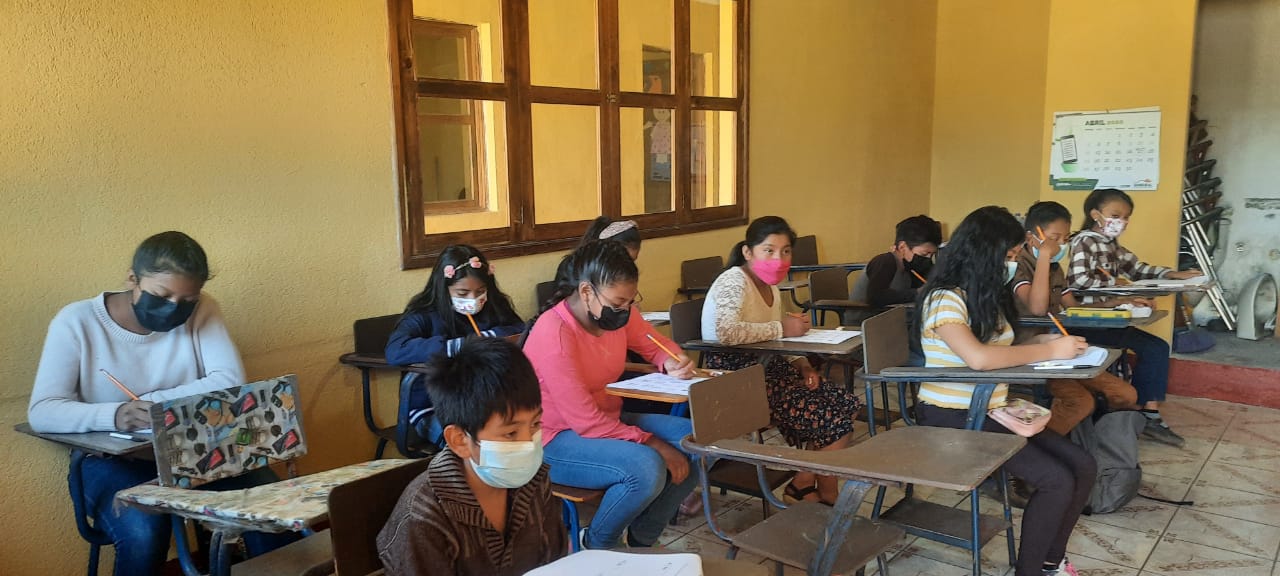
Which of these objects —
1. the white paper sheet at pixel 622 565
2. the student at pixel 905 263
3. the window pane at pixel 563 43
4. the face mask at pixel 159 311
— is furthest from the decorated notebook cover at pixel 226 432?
the student at pixel 905 263

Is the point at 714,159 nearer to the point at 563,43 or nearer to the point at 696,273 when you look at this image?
the point at 696,273

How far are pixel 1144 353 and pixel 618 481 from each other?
9.50 ft

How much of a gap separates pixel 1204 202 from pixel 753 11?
3.42 meters

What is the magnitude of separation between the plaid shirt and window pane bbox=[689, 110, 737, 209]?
178cm

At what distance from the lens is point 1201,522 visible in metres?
3.31

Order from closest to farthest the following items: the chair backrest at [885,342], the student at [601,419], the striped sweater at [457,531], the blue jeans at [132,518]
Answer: the striped sweater at [457,531] → the blue jeans at [132,518] → the student at [601,419] → the chair backrest at [885,342]

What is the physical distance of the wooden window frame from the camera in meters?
3.40

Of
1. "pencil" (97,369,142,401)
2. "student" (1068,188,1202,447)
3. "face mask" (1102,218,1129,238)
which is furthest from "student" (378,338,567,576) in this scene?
"face mask" (1102,218,1129,238)

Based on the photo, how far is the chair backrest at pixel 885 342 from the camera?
292cm

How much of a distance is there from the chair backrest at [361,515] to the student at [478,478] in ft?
0.27

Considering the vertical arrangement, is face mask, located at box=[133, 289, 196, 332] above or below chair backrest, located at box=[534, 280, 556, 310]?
above

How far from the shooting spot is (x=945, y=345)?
2.79 meters

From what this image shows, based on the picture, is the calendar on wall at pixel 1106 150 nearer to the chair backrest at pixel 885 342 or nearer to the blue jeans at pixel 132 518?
the chair backrest at pixel 885 342

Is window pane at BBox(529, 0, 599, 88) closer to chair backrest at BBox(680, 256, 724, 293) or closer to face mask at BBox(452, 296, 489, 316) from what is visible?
chair backrest at BBox(680, 256, 724, 293)
